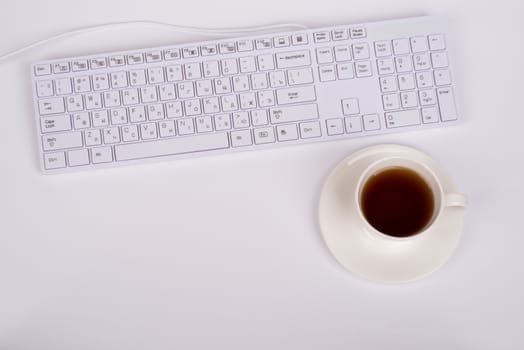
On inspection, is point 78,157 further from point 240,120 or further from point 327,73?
point 327,73

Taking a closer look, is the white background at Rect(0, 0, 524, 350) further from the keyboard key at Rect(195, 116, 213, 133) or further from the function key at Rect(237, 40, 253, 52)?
the function key at Rect(237, 40, 253, 52)

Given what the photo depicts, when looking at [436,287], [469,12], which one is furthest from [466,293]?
[469,12]

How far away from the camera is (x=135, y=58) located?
2.60 feet

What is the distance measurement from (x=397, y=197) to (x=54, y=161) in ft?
1.56

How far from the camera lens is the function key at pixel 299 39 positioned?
0.79m

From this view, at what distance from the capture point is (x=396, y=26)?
2.58 ft

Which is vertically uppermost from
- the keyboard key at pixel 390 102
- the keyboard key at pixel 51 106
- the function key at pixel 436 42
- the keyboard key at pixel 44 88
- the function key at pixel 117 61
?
the function key at pixel 117 61

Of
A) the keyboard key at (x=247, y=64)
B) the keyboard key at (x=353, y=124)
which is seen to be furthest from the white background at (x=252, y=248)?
the keyboard key at (x=247, y=64)

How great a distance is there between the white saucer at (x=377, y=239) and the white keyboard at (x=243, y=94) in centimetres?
5

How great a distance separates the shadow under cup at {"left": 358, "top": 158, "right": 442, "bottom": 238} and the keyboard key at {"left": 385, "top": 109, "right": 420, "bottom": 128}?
0.07 meters

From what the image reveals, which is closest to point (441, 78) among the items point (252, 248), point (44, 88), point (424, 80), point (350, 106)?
point (424, 80)

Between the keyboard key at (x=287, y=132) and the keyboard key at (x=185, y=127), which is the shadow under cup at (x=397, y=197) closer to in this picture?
the keyboard key at (x=287, y=132)

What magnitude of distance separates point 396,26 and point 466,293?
38 cm

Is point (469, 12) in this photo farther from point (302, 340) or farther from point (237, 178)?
point (302, 340)
